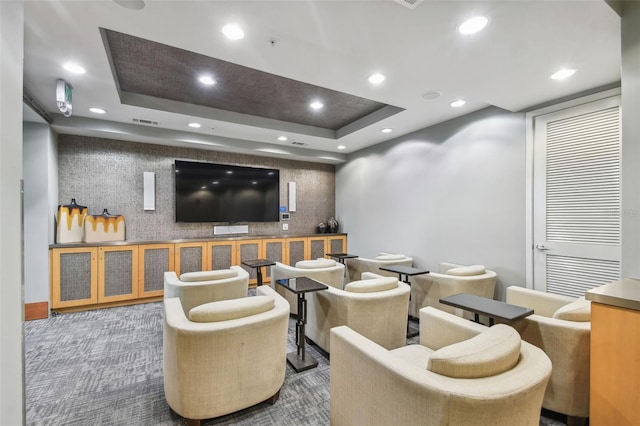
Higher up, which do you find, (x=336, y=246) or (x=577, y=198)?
(x=577, y=198)

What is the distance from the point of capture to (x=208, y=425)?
1.90 metres

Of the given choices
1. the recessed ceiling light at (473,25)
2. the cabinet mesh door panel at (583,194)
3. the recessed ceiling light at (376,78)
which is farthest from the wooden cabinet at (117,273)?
the cabinet mesh door panel at (583,194)

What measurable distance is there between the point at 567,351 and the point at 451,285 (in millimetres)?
1402

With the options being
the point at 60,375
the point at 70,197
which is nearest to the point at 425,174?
the point at 60,375

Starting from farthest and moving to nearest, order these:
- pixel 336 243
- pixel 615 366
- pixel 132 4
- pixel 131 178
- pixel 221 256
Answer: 1. pixel 336 243
2. pixel 221 256
3. pixel 131 178
4. pixel 132 4
5. pixel 615 366

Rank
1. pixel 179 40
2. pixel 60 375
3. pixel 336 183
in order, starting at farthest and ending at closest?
1. pixel 336 183
2. pixel 60 375
3. pixel 179 40

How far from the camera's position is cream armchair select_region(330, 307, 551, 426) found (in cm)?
111

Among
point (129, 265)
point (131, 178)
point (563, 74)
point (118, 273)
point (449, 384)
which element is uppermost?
point (563, 74)

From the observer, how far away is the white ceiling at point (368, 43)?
186 centimetres

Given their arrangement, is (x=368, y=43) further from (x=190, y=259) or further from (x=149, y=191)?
(x=149, y=191)

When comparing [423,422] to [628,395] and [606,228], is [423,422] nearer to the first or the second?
[628,395]

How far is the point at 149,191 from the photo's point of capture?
4902 millimetres

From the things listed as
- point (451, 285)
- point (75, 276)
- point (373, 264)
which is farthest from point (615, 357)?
point (75, 276)

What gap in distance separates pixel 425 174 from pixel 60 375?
481cm
